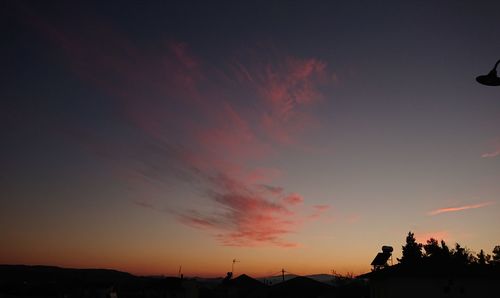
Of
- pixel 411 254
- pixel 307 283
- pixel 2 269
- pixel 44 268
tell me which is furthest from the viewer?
pixel 44 268

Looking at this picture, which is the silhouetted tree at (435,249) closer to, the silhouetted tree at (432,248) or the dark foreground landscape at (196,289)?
the silhouetted tree at (432,248)

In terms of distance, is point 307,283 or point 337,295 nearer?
point 337,295

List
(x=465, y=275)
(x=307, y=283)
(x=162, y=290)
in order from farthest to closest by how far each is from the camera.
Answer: (x=162, y=290) → (x=307, y=283) → (x=465, y=275)

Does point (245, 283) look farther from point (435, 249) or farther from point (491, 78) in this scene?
point (491, 78)

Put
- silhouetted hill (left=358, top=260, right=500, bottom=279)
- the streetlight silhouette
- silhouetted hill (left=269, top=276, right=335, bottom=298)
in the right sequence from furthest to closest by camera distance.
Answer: silhouetted hill (left=269, top=276, right=335, bottom=298) → silhouetted hill (left=358, top=260, right=500, bottom=279) → the streetlight silhouette

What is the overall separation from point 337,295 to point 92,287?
158 ft

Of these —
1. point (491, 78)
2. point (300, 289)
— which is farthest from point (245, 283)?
point (491, 78)

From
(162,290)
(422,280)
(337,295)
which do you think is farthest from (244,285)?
(422,280)

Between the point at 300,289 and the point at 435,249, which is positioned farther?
the point at 435,249

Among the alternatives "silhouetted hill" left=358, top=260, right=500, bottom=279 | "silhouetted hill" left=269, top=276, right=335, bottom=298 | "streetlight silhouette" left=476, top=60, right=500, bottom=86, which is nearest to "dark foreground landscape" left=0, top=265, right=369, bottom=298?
"silhouetted hill" left=269, top=276, right=335, bottom=298

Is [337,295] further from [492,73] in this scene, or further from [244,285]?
[492,73]

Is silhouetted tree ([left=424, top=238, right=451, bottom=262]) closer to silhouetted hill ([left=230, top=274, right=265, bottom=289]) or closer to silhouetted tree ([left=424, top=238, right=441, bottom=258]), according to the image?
silhouetted tree ([left=424, top=238, right=441, bottom=258])

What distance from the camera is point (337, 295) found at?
1969 inches

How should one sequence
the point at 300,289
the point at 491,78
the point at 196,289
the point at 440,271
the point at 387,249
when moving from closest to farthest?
the point at 491,78 < the point at 440,271 < the point at 387,249 < the point at 300,289 < the point at 196,289
